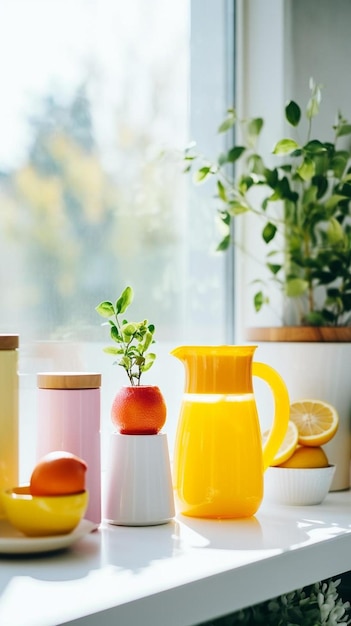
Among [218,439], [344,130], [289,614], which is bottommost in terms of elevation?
[289,614]

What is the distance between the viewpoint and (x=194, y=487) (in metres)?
1.27

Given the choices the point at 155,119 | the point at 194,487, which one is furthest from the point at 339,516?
the point at 155,119

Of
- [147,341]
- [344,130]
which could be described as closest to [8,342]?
[147,341]

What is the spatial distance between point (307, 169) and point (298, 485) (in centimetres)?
52

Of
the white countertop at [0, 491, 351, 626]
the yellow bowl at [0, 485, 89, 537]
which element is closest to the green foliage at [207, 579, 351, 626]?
the white countertop at [0, 491, 351, 626]

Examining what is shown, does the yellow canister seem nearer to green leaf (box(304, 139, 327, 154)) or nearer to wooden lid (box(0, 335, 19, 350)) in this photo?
wooden lid (box(0, 335, 19, 350))

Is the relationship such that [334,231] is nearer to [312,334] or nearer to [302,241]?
[302,241]

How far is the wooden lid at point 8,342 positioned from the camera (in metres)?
1.14

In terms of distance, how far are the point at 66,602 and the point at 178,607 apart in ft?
0.42

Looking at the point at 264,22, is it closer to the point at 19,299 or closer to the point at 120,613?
the point at 19,299

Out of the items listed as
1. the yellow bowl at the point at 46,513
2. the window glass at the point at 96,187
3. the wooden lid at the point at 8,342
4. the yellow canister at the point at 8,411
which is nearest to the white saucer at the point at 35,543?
the yellow bowl at the point at 46,513

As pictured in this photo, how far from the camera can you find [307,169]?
1.53 m

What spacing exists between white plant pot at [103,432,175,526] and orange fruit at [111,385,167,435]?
0.5 inches

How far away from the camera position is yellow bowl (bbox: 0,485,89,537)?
39.8 inches
